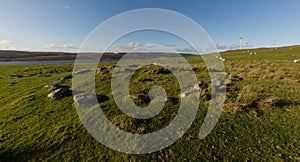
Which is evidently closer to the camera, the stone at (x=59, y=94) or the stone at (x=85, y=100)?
the stone at (x=85, y=100)

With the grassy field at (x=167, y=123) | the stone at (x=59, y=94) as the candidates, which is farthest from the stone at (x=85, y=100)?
the stone at (x=59, y=94)

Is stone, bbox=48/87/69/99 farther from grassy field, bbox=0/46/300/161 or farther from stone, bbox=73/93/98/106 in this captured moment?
stone, bbox=73/93/98/106

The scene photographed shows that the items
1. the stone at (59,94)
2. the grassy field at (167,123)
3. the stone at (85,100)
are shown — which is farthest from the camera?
the stone at (59,94)

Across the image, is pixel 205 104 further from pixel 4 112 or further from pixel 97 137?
pixel 4 112

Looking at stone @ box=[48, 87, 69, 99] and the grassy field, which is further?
stone @ box=[48, 87, 69, 99]

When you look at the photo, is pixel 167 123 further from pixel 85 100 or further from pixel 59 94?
pixel 59 94

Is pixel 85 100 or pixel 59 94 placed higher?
pixel 59 94

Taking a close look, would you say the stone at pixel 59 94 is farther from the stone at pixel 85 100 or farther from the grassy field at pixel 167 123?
the stone at pixel 85 100

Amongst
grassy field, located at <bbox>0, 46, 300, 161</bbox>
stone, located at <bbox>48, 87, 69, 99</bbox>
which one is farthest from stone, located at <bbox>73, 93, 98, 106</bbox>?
stone, located at <bbox>48, 87, 69, 99</bbox>

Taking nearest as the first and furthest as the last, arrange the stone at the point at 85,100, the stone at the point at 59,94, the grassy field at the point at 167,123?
the grassy field at the point at 167,123
the stone at the point at 85,100
the stone at the point at 59,94

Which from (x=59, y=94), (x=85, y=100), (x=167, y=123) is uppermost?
(x=59, y=94)

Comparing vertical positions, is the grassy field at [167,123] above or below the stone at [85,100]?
below

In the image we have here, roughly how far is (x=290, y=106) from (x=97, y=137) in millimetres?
14276

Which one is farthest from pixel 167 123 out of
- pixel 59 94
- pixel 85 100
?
pixel 59 94
